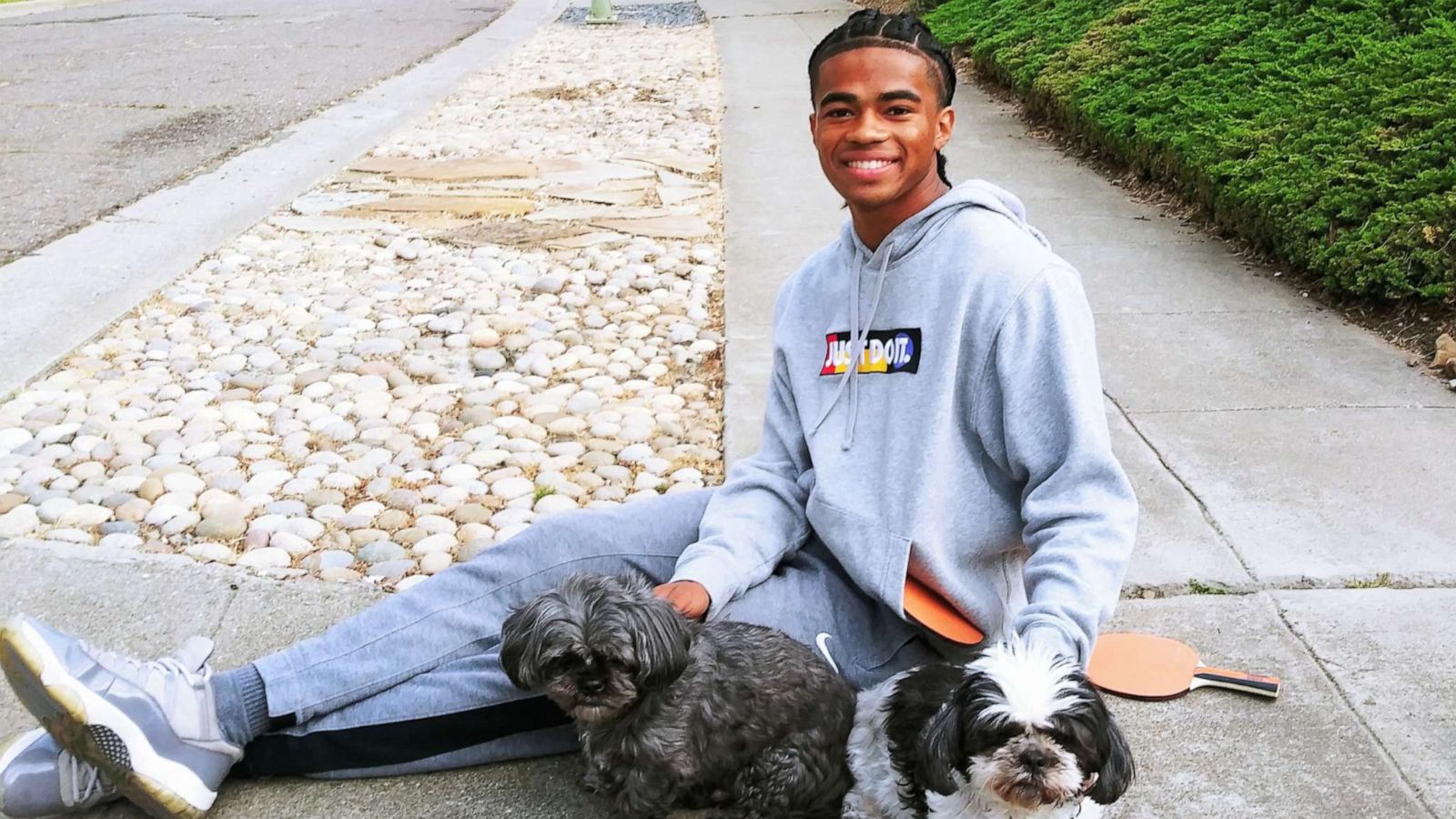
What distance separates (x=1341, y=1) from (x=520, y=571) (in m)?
6.59

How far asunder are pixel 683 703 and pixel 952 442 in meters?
0.72

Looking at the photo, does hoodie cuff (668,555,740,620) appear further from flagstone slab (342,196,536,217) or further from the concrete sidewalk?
flagstone slab (342,196,536,217)

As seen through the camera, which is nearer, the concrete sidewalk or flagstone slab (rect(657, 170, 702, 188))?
the concrete sidewalk

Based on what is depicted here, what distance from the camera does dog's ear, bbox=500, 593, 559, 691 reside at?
224cm

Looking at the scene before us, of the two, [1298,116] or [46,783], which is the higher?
[1298,116]

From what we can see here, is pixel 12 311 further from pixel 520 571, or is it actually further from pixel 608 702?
pixel 608 702

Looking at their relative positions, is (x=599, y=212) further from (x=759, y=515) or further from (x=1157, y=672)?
(x=1157, y=672)

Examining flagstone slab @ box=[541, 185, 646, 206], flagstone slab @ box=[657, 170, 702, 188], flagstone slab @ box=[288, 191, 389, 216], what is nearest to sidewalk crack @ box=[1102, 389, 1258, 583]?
flagstone slab @ box=[541, 185, 646, 206]

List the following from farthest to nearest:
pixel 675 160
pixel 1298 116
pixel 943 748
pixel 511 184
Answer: pixel 675 160 < pixel 511 184 < pixel 1298 116 < pixel 943 748

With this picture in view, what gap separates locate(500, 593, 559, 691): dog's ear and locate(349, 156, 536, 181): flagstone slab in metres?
6.28

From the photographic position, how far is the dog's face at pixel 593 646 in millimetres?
2223

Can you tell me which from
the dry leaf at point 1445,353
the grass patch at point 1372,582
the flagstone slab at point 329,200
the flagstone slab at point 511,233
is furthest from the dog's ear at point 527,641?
the flagstone slab at point 329,200

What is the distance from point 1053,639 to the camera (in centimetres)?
213

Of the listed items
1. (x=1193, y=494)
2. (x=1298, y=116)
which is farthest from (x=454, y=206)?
(x=1193, y=494)
